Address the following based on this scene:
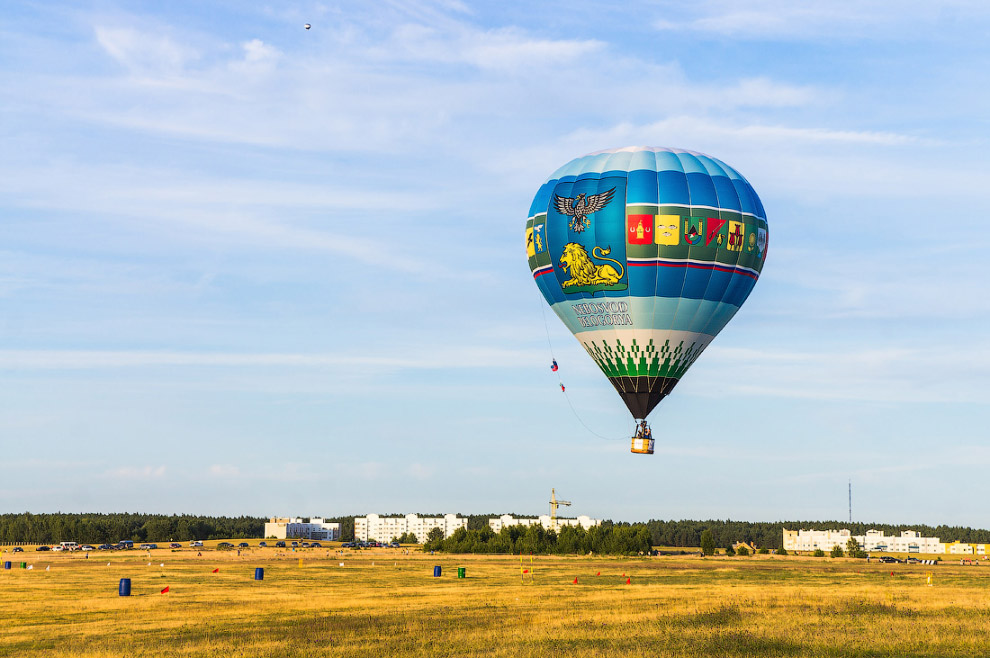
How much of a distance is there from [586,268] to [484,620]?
21.9 m

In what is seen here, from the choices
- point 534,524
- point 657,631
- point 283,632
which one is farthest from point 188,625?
point 534,524

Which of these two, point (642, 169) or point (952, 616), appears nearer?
point (952, 616)

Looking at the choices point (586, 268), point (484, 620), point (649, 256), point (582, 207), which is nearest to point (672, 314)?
point (649, 256)

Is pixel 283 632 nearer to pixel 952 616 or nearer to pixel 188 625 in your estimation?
pixel 188 625

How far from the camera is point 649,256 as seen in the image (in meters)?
56.5

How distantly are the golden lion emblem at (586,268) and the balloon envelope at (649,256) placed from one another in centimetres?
6

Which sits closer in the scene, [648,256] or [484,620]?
[484,620]

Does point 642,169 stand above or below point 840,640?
above

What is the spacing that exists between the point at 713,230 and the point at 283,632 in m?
31.4

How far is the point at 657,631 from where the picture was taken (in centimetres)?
3906

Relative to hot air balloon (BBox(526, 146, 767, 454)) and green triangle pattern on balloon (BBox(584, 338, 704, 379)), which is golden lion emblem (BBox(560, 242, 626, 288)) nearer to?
hot air balloon (BBox(526, 146, 767, 454))

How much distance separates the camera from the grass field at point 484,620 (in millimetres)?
34625

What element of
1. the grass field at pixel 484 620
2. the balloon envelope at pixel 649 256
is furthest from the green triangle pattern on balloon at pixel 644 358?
the grass field at pixel 484 620

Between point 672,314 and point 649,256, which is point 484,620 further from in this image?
point 649,256
